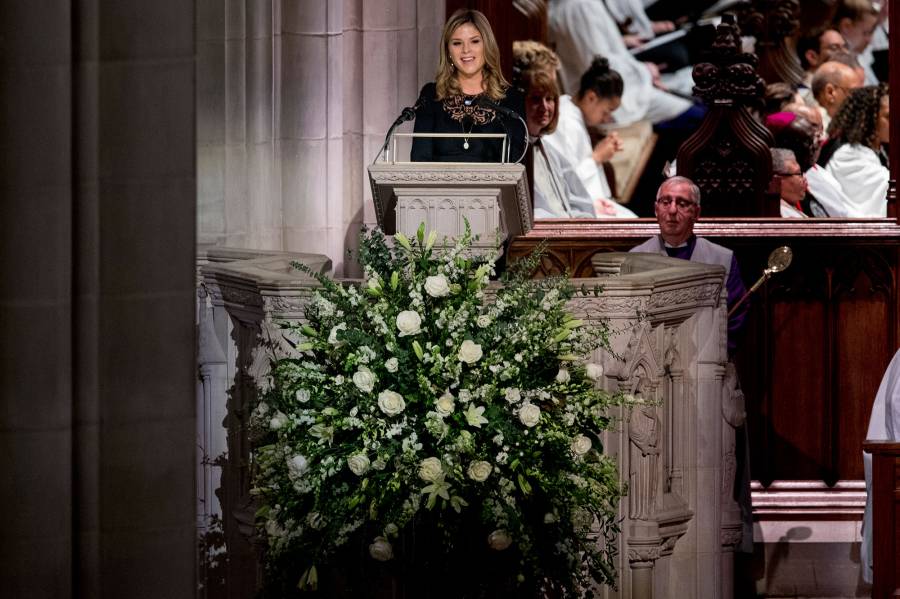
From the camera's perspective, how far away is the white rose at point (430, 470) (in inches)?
195

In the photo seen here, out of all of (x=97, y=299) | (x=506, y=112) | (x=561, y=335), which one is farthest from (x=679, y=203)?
(x=97, y=299)

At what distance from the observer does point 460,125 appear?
6.71 meters

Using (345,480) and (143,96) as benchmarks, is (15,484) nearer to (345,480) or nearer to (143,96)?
(143,96)

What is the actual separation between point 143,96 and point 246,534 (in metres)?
2.17

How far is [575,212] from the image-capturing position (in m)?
10.0

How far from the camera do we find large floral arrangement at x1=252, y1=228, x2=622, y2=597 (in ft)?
16.5

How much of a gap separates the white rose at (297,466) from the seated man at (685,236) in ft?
10.4

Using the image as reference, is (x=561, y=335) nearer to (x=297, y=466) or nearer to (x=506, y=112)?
(x=297, y=466)

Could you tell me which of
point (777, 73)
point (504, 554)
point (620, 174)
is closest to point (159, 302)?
point (504, 554)

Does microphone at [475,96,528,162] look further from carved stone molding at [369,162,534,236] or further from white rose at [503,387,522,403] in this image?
white rose at [503,387,522,403]

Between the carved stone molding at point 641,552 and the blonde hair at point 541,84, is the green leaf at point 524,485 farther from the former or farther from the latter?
the blonde hair at point 541,84

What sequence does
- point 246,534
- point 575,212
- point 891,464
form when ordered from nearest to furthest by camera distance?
1. point 246,534
2. point 891,464
3. point 575,212

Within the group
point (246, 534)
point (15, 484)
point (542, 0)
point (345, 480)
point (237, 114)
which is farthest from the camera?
point (542, 0)

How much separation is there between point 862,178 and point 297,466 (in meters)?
6.12
